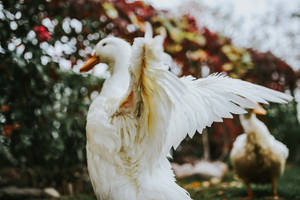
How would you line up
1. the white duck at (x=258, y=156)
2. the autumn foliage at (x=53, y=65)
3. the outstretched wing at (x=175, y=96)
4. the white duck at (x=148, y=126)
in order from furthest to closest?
the white duck at (x=258, y=156)
the autumn foliage at (x=53, y=65)
the white duck at (x=148, y=126)
the outstretched wing at (x=175, y=96)

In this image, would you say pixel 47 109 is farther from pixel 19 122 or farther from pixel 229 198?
pixel 229 198

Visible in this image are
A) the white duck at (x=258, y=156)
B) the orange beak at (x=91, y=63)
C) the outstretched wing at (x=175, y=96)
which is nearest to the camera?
the outstretched wing at (x=175, y=96)

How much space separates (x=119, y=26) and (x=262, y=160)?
219 cm

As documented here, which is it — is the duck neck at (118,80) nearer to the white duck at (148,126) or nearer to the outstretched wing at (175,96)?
the white duck at (148,126)

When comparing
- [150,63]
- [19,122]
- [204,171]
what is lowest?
[204,171]

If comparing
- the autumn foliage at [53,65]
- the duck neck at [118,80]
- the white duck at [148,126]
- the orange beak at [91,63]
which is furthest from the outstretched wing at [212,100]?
the autumn foliage at [53,65]

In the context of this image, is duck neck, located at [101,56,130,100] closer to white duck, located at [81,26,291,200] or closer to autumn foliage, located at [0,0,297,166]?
white duck, located at [81,26,291,200]

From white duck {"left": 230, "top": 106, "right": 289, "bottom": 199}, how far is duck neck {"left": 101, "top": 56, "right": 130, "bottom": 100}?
6.14 ft

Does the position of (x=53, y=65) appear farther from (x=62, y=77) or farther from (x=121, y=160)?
(x=121, y=160)

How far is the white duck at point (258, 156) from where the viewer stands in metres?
3.46

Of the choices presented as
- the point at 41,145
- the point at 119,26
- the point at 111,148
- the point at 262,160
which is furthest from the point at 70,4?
the point at 262,160

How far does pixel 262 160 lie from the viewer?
3482 mm

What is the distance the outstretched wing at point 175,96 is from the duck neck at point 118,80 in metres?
0.46

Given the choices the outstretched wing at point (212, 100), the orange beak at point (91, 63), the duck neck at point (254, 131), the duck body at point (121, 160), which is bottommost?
the duck neck at point (254, 131)
